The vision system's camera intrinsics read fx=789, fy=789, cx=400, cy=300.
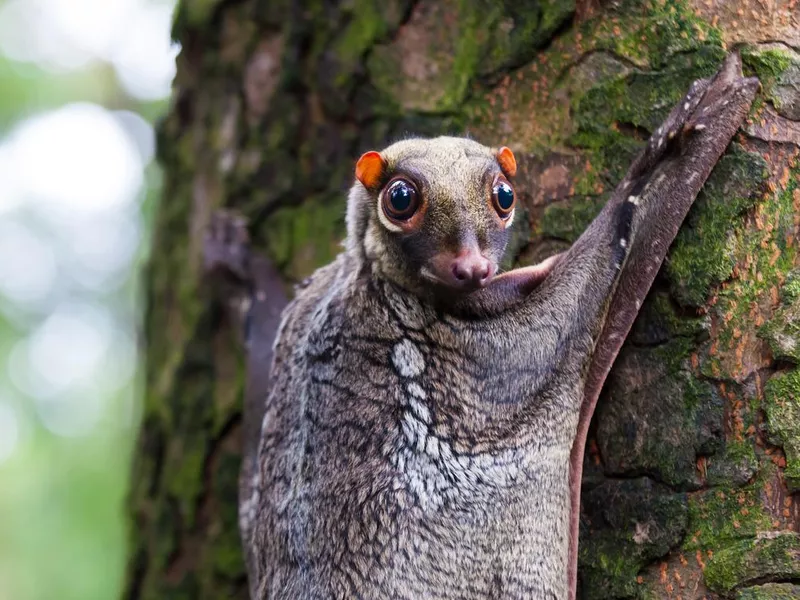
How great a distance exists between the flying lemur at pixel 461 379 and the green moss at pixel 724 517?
1.65 ft

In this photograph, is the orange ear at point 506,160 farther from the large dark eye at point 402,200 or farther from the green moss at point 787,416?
the green moss at point 787,416

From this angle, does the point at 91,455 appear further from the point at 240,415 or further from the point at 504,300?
the point at 504,300

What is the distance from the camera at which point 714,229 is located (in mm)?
3342

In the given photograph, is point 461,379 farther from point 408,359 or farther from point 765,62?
point 765,62

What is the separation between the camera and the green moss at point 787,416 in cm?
301

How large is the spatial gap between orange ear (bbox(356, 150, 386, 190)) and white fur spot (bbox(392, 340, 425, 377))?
0.79 meters

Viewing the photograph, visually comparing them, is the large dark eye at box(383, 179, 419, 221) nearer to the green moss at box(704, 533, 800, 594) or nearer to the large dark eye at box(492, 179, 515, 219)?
the large dark eye at box(492, 179, 515, 219)

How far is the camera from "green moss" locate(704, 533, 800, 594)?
2910 mm

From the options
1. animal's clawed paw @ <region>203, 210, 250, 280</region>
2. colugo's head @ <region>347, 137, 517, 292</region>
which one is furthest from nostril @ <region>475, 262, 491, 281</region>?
animal's clawed paw @ <region>203, 210, 250, 280</region>

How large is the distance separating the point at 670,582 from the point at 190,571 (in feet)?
11.0

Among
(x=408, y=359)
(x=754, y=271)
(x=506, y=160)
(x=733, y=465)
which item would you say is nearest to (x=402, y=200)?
(x=506, y=160)

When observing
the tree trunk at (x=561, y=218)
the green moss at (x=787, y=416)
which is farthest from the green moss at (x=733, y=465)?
the green moss at (x=787, y=416)

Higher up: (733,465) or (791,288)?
(791,288)

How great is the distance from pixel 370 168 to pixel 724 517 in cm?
215
